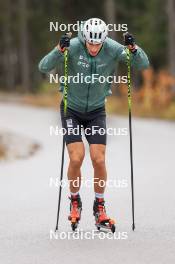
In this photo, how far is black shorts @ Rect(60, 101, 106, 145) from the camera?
8844mm

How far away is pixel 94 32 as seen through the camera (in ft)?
27.4

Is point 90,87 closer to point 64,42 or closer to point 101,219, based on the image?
point 64,42

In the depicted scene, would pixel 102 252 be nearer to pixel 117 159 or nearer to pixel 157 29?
pixel 117 159

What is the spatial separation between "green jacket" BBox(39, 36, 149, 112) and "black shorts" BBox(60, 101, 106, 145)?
3.4 inches

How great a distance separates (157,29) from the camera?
168 feet

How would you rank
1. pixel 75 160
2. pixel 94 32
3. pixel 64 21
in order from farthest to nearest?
pixel 64 21
pixel 75 160
pixel 94 32

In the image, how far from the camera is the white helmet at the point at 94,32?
8352mm

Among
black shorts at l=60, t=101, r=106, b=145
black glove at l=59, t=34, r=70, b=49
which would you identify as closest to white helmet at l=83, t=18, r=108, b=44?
black glove at l=59, t=34, r=70, b=49

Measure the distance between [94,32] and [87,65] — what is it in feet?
1.21

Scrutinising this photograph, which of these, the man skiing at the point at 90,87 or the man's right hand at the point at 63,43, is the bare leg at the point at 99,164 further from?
the man's right hand at the point at 63,43

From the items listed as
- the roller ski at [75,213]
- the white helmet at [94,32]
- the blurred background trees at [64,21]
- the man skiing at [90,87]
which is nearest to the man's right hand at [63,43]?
the man skiing at [90,87]

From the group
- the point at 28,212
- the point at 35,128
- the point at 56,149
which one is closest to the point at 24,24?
the point at 35,128

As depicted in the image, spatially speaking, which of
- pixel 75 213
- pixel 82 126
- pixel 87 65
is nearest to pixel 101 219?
pixel 75 213

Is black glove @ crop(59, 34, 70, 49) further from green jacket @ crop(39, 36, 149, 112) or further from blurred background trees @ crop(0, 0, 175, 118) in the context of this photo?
blurred background trees @ crop(0, 0, 175, 118)
